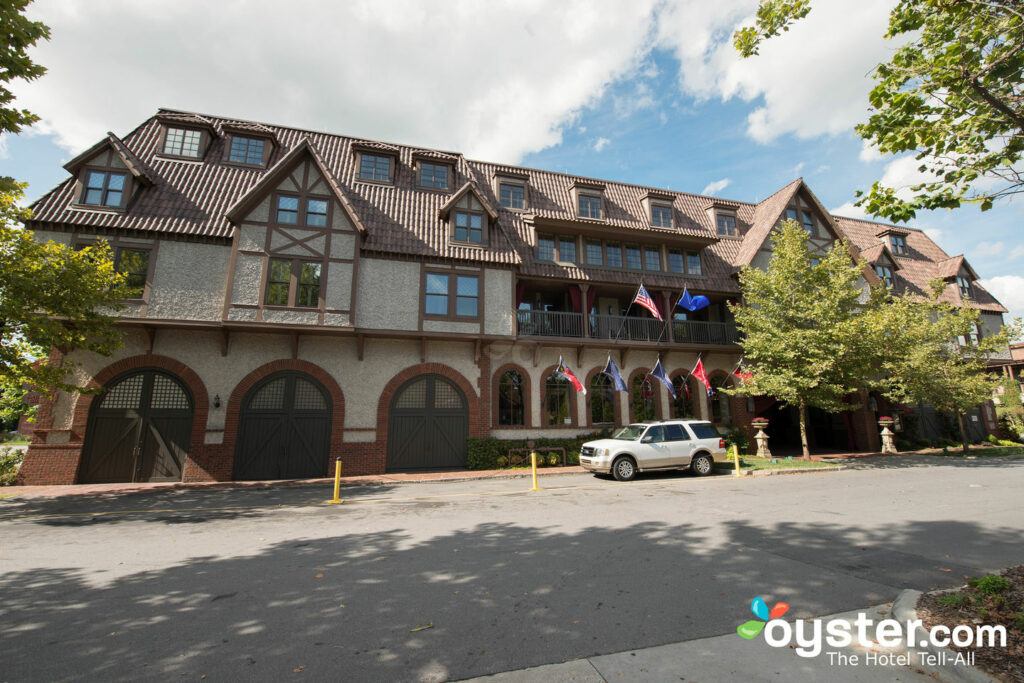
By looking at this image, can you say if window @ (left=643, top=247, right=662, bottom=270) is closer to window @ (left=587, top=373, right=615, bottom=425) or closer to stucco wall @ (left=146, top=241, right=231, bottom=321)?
window @ (left=587, top=373, right=615, bottom=425)

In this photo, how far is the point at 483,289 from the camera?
1845cm

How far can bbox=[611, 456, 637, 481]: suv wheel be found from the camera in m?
14.4

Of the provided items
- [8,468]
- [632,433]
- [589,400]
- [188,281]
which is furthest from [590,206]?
[8,468]

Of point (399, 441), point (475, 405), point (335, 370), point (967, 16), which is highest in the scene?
point (967, 16)

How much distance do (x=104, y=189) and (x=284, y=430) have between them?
10672 millimetres

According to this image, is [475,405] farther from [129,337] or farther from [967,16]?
[967,16]

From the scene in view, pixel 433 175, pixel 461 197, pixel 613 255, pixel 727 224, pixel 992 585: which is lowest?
pixel 992 585

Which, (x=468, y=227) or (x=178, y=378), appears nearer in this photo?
(x=178, y=378)

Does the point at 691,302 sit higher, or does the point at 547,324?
the point at 691,302

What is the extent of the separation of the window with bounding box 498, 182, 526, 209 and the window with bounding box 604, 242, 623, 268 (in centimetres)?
466

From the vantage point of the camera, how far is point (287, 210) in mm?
16812

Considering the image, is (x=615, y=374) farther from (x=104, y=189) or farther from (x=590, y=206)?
(x=104, y=189)

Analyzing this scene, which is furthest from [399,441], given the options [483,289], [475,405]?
[483,289]

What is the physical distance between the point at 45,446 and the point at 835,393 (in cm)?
2803
